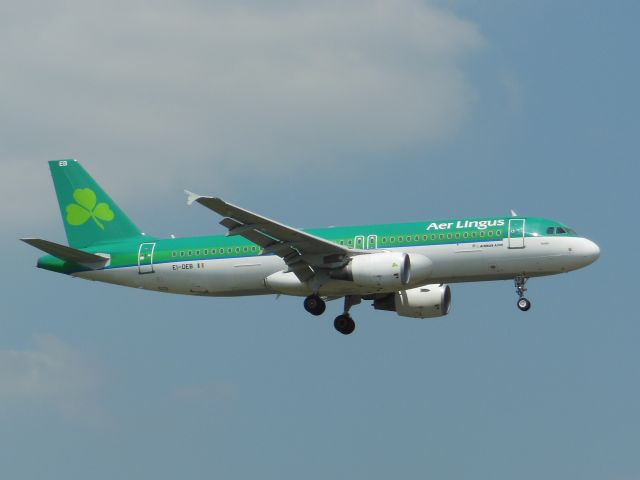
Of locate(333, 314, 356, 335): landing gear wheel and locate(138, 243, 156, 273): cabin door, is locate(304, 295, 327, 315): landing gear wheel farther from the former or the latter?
locate(138, 243, 156, 273): cabin door

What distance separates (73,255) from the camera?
175 ft

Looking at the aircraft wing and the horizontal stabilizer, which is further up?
Answer: the aircraft wing

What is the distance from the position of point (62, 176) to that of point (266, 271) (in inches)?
459

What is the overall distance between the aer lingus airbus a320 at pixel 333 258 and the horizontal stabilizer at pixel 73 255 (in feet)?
0.14

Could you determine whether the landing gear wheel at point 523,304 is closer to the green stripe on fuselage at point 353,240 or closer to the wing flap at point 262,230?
the green stripe on fuselage at point 353,240

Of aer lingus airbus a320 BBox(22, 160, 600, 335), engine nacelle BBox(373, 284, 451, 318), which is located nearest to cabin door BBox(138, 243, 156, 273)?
aer lingus airbus a320 BBox(22, 160, 600, 335)

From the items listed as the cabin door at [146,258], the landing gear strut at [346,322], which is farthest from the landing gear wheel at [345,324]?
the cabin door at [146,258]

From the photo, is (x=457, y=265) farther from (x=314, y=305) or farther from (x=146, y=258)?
(x=146, y=258)

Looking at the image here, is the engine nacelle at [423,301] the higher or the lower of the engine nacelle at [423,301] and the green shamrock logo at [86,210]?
the lower

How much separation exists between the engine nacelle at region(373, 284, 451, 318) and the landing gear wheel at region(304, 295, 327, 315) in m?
3.75

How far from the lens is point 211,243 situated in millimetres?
52781

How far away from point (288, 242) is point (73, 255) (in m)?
9.76

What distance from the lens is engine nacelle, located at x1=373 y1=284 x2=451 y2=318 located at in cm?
5366

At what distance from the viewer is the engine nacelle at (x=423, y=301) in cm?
5366
